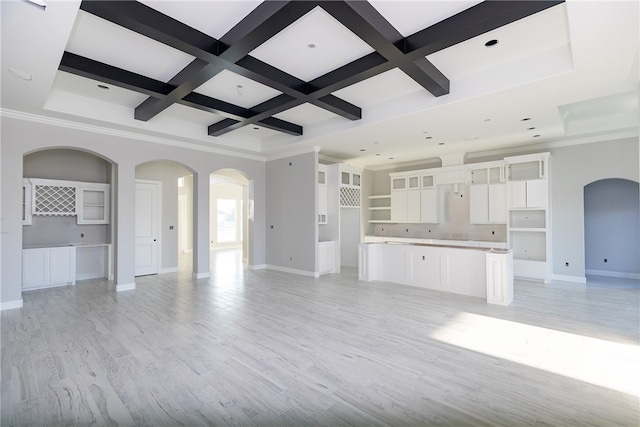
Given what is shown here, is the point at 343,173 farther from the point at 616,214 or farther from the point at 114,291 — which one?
the point at 616,214

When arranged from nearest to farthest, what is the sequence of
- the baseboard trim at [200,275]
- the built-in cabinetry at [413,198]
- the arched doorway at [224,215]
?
the baseboard trim at [200,275] → the built-in cabinetry at [413,198] → the arched doorway at [224,215]

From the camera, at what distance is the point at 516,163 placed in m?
6.69

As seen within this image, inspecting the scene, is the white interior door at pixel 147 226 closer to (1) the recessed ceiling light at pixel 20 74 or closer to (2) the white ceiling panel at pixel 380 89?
(1) the recessed ceiling light at pixel 20 74

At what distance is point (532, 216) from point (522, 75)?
440cm

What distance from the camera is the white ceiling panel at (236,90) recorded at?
13.8 ft

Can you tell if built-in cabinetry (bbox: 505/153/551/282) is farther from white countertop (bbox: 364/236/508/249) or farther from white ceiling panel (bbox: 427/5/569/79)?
white ceiling panel (bbox: 427/5/569/79)

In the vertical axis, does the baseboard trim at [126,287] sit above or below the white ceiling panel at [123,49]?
below

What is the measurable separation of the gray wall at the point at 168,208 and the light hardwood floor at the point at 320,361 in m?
2.32

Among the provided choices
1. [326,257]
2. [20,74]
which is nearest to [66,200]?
[20,74]

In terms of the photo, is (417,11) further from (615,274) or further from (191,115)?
(615,274)

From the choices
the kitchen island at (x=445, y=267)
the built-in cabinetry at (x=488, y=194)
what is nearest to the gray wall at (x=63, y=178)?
the kitchen island at (x=445, y=267)

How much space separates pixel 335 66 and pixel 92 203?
6.04 metres

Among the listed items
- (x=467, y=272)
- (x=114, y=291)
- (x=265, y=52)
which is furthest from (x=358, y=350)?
(x=114, y=291)

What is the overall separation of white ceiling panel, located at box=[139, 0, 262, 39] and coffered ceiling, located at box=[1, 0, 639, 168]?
14 mm
